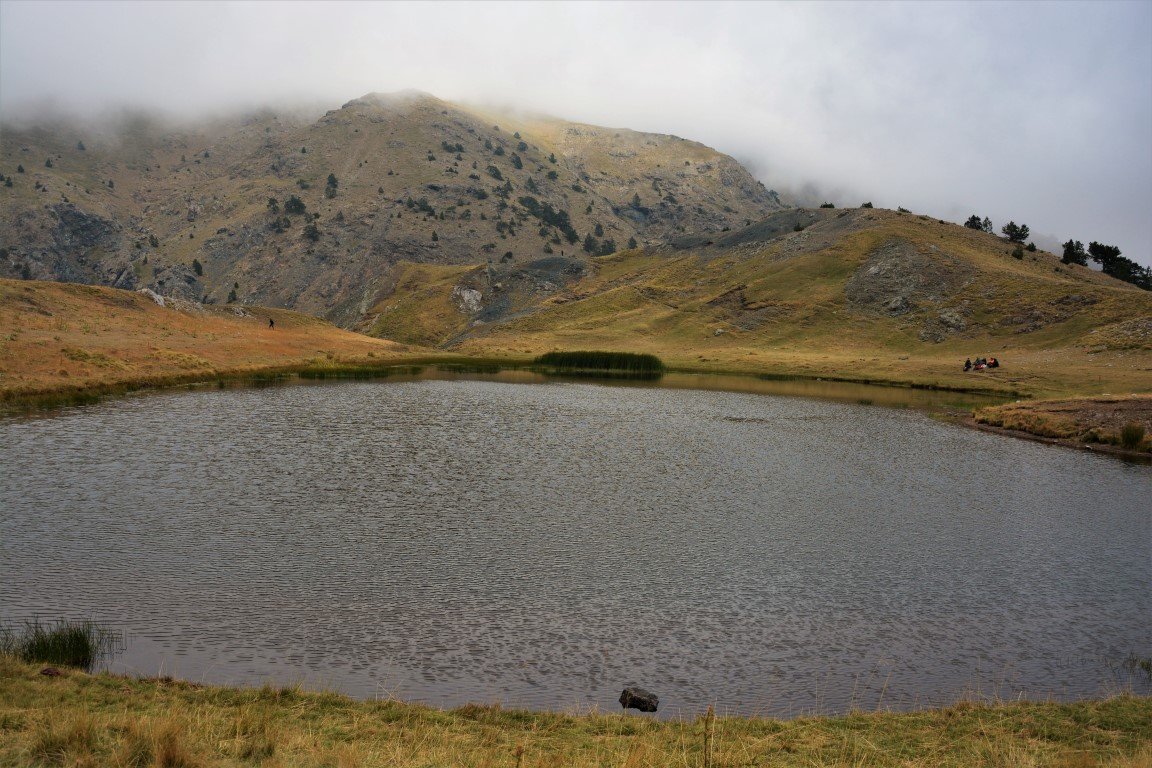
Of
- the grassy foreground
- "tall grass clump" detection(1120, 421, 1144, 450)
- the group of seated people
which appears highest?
the group of seated people

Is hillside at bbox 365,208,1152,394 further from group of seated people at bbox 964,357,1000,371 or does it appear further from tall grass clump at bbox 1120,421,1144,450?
tall grass clump at bbox 1120,421,1144,450

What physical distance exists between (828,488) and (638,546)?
15.0 meters

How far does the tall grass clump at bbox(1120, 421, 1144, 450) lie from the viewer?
169 feet

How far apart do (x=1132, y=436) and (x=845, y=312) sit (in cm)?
9943

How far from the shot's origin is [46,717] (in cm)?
1092

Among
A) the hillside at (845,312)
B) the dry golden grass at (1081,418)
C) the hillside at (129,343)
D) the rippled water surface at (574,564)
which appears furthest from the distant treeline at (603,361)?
the rippled water surface at (574,564)

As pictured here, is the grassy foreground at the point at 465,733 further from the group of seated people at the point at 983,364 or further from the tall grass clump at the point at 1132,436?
the group of seated people at the point at 983,364

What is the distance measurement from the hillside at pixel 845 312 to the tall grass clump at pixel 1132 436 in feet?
88.7

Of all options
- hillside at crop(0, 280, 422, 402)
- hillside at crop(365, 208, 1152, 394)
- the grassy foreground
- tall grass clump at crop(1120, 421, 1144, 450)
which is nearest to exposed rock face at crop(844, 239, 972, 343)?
hillside at crop(365, 208, 1152, 394)

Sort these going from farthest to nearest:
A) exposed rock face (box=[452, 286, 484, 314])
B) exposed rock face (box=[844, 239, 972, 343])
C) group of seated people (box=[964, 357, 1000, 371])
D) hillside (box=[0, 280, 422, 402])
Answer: exposed rock face (box=[452, 286, 484, 314]) < exposed rock face (box=[844, 239, 972, 343]) < group of seated people (box=[964, 357, 1000, 371]) < hillside (box=[0, 280, 422, 402])

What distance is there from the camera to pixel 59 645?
14922mm

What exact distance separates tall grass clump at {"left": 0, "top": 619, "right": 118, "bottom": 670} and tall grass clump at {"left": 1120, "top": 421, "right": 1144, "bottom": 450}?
60568 mm

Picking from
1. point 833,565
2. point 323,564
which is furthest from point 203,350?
point 833,565

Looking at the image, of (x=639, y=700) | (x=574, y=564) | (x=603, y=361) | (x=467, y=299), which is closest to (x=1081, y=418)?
(x=574, y=564)
